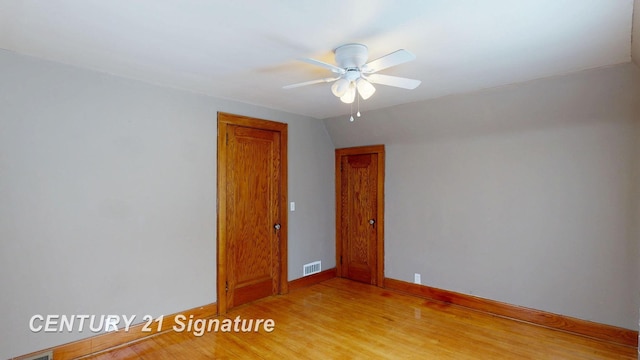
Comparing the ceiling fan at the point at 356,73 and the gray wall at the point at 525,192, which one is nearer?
the ceiling fan at the point at 356,73

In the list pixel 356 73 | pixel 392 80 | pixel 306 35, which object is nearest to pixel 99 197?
pixel 306 35

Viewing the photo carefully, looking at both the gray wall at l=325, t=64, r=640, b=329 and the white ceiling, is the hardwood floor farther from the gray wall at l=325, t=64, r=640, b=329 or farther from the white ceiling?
the white ceiling

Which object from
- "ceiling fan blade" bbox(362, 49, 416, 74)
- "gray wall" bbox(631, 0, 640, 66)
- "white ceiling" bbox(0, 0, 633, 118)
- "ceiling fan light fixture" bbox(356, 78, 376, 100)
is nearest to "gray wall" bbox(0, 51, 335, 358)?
"white ceiling" bbox(0, 0, 633, 118)

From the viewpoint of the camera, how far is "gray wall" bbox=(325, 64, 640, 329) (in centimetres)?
286

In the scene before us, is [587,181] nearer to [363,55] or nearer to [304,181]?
[363,55]

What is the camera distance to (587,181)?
3.03 meters

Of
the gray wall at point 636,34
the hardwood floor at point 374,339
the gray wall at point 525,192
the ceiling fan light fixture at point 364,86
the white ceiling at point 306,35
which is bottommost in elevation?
the hardwood floor at point 374,339

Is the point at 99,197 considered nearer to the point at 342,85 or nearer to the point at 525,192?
the point at 342,85

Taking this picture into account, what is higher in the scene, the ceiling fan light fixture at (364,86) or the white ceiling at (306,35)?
the white ceiling at (306,35)

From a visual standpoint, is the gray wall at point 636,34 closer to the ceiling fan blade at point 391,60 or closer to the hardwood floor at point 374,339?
the ceiling fan blade at point 391,60

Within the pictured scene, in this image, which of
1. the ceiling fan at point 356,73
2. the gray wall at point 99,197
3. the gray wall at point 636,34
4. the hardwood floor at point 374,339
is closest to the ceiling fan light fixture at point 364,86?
the ceiling fan at point 356,73

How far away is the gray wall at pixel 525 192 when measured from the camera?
2861 millimetres

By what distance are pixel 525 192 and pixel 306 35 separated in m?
2.81

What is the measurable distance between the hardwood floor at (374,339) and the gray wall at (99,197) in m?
0.50
